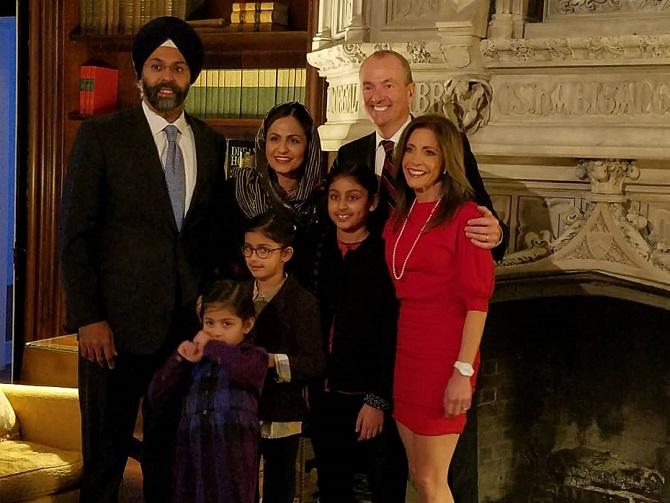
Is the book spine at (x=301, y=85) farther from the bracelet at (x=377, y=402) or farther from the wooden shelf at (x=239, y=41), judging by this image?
the bracelet at (x=377, y=402)

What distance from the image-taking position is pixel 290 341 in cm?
232

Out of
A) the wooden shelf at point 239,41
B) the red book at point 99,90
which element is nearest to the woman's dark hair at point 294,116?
the wooden shelf at point 239,41

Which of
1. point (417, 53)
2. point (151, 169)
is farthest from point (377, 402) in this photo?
A: point (417, 53)

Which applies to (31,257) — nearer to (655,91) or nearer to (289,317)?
(289,317)

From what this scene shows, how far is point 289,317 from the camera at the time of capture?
231 centimetres

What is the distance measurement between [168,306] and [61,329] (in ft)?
7.40

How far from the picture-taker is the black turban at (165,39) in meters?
2.41

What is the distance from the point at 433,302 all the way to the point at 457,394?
0.22 m

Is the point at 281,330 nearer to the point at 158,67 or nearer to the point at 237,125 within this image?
the point at 158,67

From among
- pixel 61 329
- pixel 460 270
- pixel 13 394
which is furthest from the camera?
pixel 61 329

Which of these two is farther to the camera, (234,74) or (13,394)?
(234,74)

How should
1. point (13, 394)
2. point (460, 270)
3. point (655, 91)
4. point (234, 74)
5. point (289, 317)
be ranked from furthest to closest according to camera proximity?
point (234, 74)
point (13, 394)
point (655, 91)
point (289, 317)
point (460, 270)

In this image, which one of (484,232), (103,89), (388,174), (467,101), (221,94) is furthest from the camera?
(103,89)

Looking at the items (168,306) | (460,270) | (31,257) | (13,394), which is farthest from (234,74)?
(460,270)
